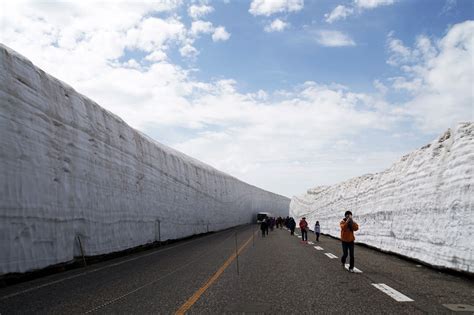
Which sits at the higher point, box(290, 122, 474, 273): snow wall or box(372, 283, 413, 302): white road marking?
box(290, 122, 474, 273): snow wall

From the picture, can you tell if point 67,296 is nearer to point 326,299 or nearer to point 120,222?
point 326,299

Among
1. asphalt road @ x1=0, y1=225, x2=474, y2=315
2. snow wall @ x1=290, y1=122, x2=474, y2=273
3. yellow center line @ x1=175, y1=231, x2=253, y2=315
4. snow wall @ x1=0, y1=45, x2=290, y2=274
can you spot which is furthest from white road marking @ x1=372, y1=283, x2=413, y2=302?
snow wall @ x1=0, y1=45, x2=290, y2=274

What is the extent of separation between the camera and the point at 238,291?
26.0 ft

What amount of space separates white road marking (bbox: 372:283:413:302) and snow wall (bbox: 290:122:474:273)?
277cm

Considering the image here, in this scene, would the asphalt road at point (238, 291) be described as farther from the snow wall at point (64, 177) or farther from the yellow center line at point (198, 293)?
the snow wall at point (64, 177)

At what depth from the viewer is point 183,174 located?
34250 millimetres

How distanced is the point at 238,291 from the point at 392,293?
8.88 feet

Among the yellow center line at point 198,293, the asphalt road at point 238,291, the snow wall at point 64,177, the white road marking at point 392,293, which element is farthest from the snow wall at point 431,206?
the snow wall at point 64,177

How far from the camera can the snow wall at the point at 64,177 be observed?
10887mm

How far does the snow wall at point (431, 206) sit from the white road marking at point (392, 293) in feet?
9.08

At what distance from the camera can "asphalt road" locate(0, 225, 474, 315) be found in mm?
6480

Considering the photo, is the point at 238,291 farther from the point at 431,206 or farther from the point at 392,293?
the point at 431,206

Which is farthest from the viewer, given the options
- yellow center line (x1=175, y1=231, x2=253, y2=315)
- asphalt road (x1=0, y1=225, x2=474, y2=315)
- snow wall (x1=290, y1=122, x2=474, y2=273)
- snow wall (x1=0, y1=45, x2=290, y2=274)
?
snow wall (x1=0, y1=45, x2=290, y2=274)

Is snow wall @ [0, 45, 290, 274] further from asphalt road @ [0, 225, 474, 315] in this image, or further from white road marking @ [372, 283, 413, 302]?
white road marking @ [372, 283, 413, 302]
